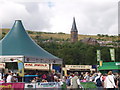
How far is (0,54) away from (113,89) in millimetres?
10892

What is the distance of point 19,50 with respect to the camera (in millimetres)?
22938

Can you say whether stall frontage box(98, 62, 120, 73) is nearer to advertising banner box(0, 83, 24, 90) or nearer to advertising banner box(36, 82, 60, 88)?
advertising banner box(36, 82, 60, 88)

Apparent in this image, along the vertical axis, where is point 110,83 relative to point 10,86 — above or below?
above

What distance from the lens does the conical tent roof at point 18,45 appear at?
22766mm

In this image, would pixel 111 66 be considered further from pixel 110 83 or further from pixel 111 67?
pixel 110 83

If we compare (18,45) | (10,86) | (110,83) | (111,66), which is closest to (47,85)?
(10,86)

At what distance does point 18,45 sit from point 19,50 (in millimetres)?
799

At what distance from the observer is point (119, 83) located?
53.8 ft

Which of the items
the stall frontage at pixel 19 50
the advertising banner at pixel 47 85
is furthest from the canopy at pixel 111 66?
the advertising banner at pixel 47 85

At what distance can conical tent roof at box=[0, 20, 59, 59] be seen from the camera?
74.7 ft

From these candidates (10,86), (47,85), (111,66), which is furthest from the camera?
(111,66)

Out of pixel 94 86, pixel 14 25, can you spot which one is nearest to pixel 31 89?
pixel 94 86

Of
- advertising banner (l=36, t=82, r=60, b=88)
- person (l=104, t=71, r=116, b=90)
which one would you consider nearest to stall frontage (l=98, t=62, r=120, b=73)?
advertising banner (l=36, t=82, r=60, b=88)

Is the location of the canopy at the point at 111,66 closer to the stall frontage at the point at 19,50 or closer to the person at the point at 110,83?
the stall frontage at the point at 19,50
